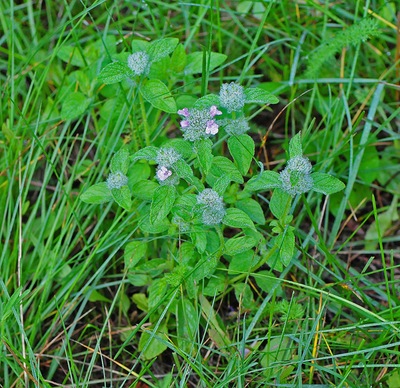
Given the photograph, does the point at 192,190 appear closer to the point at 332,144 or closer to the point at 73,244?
the point at 73,244

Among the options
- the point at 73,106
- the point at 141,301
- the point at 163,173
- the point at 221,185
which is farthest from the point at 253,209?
the point at 73,106

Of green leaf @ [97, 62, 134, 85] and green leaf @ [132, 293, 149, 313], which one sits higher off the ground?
green leaf @ [97, 62, 134, 85]

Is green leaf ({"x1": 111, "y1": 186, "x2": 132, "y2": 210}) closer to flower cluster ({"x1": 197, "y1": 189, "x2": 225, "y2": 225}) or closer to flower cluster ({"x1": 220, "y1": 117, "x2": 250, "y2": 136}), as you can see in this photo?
flower cluster ({"x1": 197, "y1": 189, "x2": 225, "y2": 225})

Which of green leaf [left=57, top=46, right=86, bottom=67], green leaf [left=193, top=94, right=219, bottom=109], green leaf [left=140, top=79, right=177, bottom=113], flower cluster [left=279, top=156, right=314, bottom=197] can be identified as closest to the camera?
flower cluster [left=279, top=156, right=314, bottom=197]

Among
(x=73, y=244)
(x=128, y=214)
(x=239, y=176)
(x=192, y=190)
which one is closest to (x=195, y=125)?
(x=239, y=176)

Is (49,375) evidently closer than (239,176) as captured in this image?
No

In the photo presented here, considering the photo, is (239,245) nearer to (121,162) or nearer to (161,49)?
(121,162)

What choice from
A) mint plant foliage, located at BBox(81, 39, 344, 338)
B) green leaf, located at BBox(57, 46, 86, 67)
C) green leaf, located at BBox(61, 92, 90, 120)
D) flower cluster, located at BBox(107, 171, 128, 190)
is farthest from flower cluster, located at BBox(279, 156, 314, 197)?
green leaf, located at BBox(57, 46, 86, 67)
